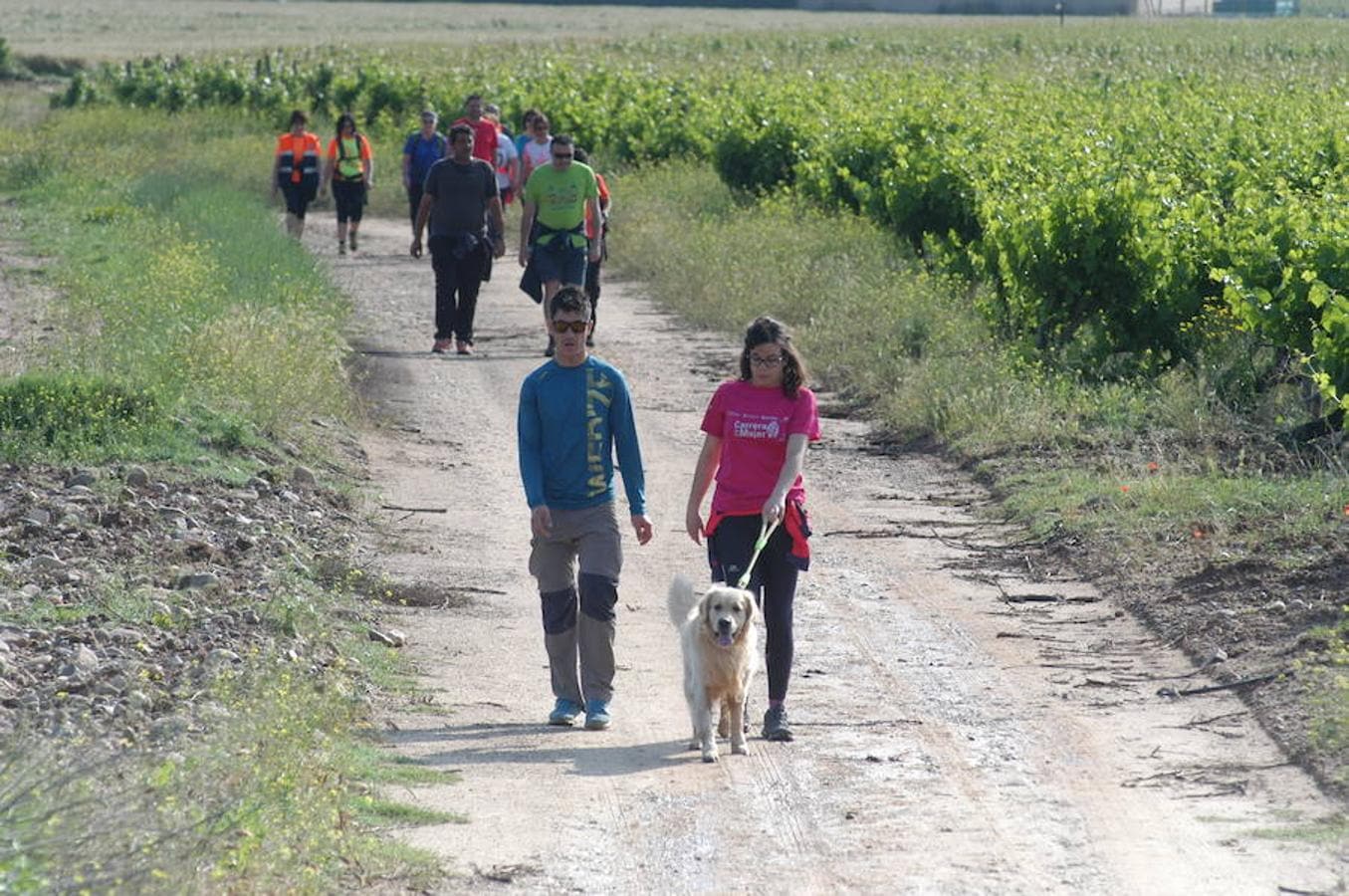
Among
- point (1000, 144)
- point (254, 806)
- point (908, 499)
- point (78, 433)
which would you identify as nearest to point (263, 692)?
point (254, 806)

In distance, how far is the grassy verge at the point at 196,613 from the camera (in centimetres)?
577

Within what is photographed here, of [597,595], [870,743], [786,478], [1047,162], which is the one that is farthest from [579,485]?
[1047,162]

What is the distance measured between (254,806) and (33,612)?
304 centimetres

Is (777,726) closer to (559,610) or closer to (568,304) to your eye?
(559,610)

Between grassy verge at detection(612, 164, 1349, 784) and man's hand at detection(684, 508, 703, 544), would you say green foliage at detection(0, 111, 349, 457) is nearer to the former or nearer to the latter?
grassy verge at detection(612, 164, 1349, 784)

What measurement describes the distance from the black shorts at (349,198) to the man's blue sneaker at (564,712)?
55.4 ft

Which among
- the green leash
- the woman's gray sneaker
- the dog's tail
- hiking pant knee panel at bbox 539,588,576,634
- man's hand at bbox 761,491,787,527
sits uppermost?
man's hand at bbox 761,491,787,527

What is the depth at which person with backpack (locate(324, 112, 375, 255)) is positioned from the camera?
24078 mm

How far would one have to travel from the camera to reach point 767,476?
27.2 feet

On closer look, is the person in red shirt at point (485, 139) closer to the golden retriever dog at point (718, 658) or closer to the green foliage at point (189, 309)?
the green foliage at point (189, 309)

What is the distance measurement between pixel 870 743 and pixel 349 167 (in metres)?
17.3

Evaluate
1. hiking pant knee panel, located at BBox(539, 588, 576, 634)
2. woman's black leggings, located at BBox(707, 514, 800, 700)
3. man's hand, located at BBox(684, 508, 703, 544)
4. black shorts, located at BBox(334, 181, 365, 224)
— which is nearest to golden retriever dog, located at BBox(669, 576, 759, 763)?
woman's black leggings, located at BBox(707, 514, 800, 700)

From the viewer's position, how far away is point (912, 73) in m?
41.9

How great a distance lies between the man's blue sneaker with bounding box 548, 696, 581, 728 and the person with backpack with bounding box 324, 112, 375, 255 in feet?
52.8
